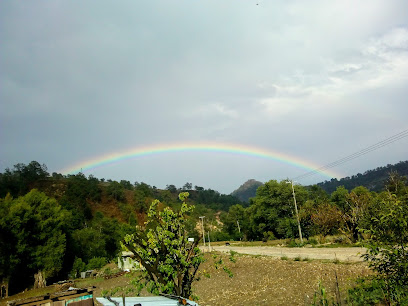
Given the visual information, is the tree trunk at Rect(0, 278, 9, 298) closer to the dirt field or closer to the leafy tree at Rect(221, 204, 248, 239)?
the dirt field

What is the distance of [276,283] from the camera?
20375 millimetres

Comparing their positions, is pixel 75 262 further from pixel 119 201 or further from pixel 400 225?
pixel 119 201

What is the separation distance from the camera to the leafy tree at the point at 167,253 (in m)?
7.36

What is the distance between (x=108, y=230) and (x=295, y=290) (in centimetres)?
7417

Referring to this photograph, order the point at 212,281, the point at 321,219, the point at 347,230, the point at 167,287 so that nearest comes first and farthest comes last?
the point at 167,287, the point at 212,281, the point at 347,230, the point at 321,219

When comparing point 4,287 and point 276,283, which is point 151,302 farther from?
point 4,287

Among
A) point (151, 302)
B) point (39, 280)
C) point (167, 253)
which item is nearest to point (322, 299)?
point (167, 253)

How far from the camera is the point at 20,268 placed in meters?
48.9

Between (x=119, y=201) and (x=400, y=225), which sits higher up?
(x=119, y=201)

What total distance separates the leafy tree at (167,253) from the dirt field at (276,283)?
21.3 ft

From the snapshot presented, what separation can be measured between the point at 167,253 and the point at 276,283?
15297 mm

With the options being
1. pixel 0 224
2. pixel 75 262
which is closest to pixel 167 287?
pixel 0 224

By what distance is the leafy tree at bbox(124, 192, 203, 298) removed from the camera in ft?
24.1

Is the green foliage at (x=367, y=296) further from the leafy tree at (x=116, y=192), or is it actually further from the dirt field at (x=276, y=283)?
the leafy tree at (x=116, y=192)
